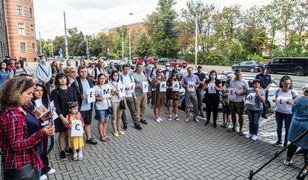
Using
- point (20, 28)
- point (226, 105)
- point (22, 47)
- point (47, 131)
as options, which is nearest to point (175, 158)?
point (226, 105)

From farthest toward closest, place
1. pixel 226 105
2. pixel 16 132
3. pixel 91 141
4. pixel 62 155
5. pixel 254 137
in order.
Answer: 1. pixel 226 105
2. pixel 254 137
3. pixel 91 141
4. pixel 62 155
5. pixel 16 132

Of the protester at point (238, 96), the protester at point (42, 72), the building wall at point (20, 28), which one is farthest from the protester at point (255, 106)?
the building wall at point (20, 28)

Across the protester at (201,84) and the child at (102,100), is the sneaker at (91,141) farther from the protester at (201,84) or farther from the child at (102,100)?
the protester at (201,84)

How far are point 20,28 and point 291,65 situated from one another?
52.9 metres

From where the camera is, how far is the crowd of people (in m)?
2.33

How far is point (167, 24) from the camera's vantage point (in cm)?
4838

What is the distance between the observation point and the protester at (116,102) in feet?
21.8

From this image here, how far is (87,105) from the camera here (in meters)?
5.90

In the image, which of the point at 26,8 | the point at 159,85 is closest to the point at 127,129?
the point at 159,85

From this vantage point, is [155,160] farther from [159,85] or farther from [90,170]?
[159,85]

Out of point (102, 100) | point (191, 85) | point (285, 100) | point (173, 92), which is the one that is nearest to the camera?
point (285, 100)

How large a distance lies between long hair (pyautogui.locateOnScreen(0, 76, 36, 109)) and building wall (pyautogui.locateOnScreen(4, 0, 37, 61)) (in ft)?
180

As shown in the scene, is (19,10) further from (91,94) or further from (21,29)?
(91,94)

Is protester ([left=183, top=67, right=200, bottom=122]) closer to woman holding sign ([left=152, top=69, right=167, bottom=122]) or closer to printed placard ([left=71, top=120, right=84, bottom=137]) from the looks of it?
woman holding sign ([left=152, top=69, right=167, bottom=122])
